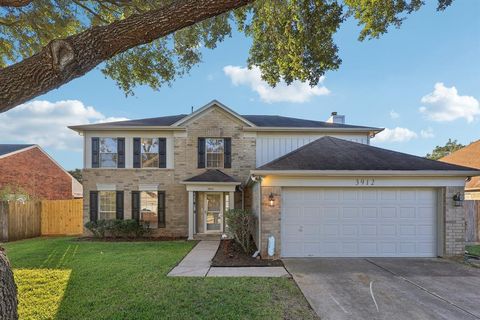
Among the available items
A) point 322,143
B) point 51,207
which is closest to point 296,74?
point 322,143

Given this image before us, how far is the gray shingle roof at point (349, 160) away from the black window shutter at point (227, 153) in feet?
15.8

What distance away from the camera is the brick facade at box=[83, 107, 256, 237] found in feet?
46.4

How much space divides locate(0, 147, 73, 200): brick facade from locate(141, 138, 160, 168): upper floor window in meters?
11.5

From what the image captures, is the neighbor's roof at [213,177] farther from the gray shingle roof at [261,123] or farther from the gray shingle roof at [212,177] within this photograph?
the gray shingle roof at [261,123]

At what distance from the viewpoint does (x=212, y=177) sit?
13484 millimetres

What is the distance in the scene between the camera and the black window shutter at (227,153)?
14.4 metres

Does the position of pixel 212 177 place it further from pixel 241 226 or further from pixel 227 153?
pixel 241 226

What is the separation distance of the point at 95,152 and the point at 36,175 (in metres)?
10.9

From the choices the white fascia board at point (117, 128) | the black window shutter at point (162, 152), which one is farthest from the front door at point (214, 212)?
the white fascia board at point (117, 128)

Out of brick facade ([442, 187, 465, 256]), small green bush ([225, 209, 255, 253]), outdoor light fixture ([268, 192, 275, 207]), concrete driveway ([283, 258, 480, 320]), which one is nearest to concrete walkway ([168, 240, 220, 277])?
small green bush ([225, 209, 255, 253])

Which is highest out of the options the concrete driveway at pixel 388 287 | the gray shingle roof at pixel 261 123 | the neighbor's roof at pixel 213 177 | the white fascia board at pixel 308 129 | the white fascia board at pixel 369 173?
the gray shingle roof at pixel 261 123

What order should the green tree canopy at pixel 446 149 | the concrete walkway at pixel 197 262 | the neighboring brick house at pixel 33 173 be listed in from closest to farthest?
the concrete walkway at pixel 197 262, the neighboring brick house at pixel 33 173, the green tree canopy at pixel 446 149

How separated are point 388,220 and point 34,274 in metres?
10.1

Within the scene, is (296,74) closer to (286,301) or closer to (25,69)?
(286,301)
